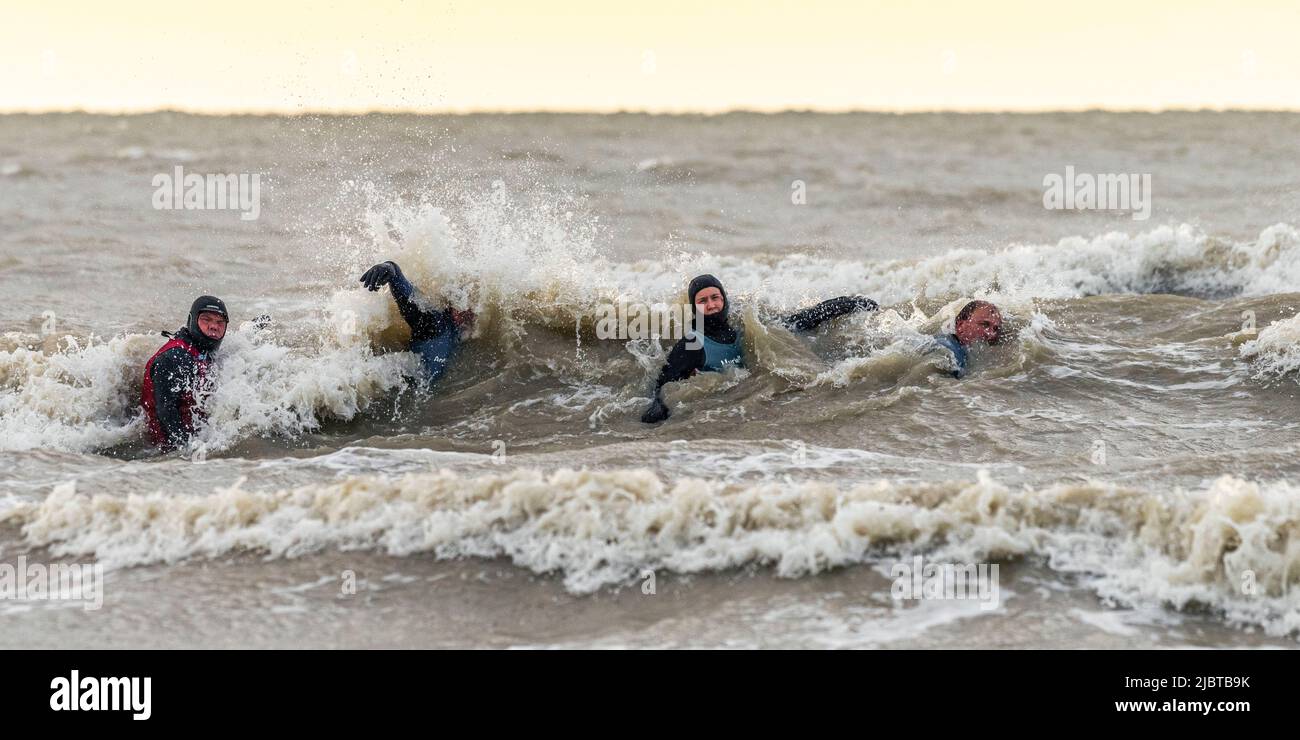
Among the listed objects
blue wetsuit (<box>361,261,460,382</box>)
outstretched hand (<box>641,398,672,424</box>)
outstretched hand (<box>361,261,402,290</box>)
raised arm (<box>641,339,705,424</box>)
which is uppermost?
outstretched hand (<box>361,261,402,290</box>)

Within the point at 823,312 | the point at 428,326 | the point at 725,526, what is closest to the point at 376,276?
the point at 428,326

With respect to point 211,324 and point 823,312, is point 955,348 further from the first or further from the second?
point 211,324

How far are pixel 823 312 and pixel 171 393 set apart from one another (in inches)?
206

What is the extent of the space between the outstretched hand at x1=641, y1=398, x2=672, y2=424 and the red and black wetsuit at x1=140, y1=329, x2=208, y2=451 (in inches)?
Result: 127

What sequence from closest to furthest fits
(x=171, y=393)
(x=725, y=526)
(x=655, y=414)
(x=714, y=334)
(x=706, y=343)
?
(x=725, y=526) → (x=171, y=393) → (x=655, y=414) → (x=706, y=343) → (x=714, y=334)

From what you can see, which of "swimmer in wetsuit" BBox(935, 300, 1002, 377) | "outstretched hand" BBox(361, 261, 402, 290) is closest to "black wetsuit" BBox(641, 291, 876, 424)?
"swimmer in wetsuit" BBox(935, 300, 1002, 377)

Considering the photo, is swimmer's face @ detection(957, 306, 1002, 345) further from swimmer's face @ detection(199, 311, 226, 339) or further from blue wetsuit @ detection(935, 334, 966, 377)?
swimmer's face @ detection(199, 311, 226, 339)

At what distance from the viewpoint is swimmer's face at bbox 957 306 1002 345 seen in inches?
384

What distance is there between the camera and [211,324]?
361 inches

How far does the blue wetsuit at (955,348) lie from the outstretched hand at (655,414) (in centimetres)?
220

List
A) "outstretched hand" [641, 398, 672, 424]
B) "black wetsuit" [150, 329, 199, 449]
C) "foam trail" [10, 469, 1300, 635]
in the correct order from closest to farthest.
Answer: "foam trail" [10, 469, 1300, 635] < "black wetsuit" [150, 329, 199, 449] < "outstretched hand" [641, 398, 672, 424]

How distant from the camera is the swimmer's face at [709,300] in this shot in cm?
962

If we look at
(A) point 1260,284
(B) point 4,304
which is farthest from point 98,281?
(A) point 1260,284
